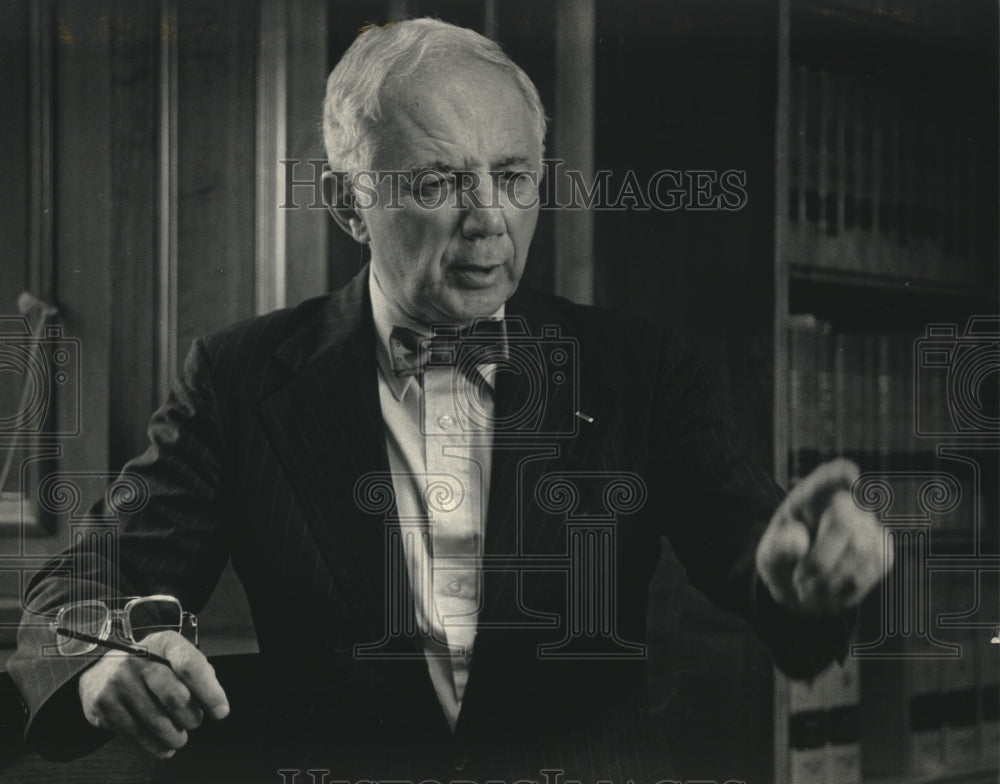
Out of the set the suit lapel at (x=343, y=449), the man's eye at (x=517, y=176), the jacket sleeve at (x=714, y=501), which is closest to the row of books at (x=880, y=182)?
the jacket sleeve at (x=714, y=501)

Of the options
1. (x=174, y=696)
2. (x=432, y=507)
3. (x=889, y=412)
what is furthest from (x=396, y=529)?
(x=889, y=412)

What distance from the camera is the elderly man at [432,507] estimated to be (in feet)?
3.95

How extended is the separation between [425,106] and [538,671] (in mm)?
687

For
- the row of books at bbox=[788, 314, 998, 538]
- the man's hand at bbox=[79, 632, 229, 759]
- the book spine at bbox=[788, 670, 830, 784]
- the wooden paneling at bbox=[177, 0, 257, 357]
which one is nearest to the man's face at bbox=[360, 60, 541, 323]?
the wooden paneling at bbox=[177, 0, 257, 357]

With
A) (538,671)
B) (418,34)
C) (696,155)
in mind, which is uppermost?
(418,34)

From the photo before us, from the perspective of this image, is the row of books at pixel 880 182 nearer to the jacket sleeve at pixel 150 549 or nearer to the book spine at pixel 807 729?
the book spine at pixel 807 729

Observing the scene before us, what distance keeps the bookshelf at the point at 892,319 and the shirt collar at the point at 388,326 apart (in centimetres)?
42

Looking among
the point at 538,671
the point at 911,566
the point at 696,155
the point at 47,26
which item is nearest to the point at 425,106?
the point at 696,155

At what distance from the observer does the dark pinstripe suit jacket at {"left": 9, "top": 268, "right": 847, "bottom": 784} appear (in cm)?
121

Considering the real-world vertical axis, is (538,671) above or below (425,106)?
below

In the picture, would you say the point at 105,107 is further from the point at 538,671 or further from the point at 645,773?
the point at 645,773

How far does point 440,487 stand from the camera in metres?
1.23

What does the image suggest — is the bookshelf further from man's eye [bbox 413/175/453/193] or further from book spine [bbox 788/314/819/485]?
man's eye [bbox 413/175/453/193]

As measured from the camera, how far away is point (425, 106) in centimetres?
117
